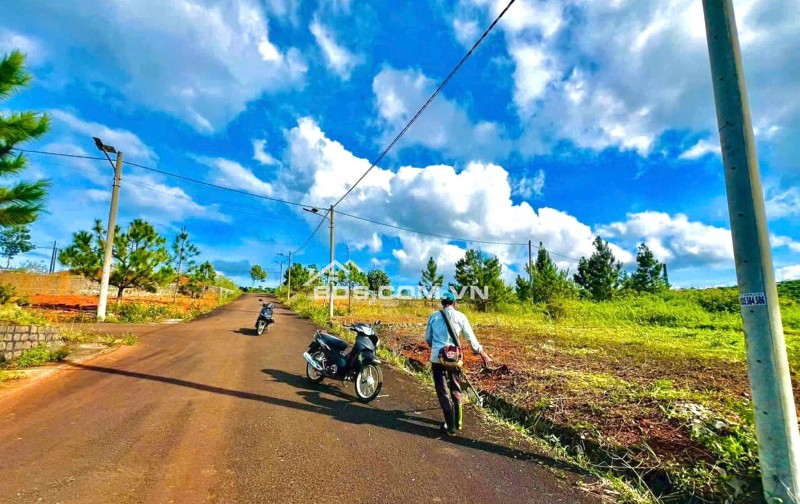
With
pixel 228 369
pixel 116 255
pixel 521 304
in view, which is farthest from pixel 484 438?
pixel 521 304

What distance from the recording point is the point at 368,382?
6.23m

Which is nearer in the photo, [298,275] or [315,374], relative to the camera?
[315,374]

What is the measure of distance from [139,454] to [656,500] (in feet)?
16.2

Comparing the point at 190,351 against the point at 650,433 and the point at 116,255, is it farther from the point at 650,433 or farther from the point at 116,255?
the point at 116,255

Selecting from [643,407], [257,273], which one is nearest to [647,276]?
[643,407]

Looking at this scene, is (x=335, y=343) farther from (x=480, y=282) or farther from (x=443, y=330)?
(x=480, y=282)

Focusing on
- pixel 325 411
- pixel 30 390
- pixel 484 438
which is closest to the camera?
pixel 484 438

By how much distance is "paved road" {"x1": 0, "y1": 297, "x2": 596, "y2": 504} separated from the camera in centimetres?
315

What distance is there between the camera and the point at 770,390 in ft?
8.98

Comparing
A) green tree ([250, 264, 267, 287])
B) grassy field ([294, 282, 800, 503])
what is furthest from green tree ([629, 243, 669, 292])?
green tree ([250, 264, 267, 287])

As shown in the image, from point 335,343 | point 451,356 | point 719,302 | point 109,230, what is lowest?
point 335,343

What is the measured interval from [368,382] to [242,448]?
2.54 m

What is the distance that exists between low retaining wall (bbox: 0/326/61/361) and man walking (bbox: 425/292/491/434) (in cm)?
845

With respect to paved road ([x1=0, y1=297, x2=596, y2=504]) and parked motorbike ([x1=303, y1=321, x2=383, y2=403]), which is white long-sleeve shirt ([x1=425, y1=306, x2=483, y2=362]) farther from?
parked motorbike ([x1=303, y1=321, x2=383, y2=403])
